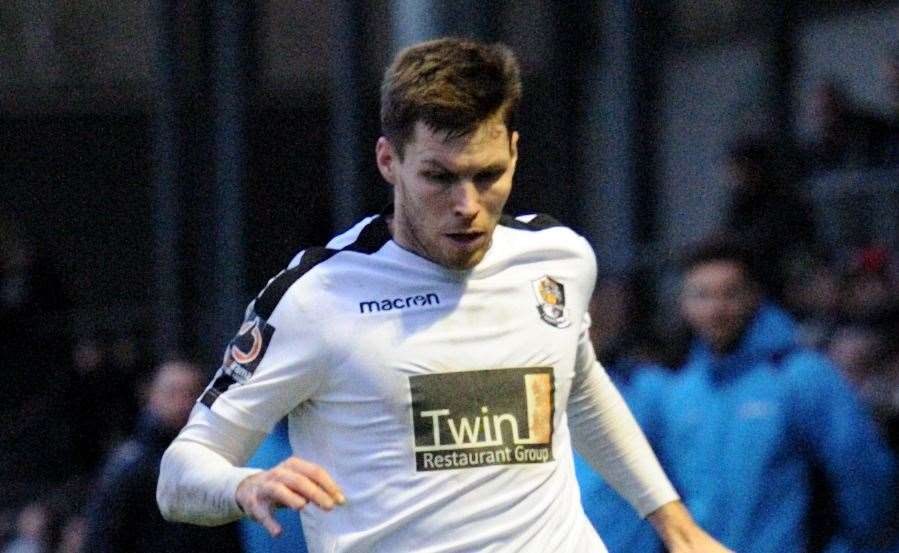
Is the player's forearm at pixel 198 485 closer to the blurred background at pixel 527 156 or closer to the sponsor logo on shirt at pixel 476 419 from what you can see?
the sponsor logo on shirt at pixel 476 419

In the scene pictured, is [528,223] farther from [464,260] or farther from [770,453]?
[770,453]

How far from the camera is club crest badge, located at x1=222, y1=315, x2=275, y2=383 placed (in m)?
4.16

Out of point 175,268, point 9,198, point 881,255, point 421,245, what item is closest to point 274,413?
point 421,245

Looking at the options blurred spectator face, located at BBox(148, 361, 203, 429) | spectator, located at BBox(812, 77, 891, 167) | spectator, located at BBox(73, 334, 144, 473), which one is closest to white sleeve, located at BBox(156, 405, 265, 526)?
blurred spectator face, located at BBox(148, 361, 203, 429)

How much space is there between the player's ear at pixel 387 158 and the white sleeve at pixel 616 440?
0.62m

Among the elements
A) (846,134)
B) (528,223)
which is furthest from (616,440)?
(846,134)

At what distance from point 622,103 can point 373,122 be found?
1359mm

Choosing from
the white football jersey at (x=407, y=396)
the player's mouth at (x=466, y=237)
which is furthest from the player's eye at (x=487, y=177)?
the white football jersey at (x=407, y=396)

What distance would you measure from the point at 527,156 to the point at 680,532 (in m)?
8.09

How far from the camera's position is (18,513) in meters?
11.8

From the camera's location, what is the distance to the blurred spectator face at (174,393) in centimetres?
761

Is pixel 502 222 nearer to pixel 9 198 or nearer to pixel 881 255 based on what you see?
pixel 881 255

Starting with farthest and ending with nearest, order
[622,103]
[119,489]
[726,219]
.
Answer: [622,103]
[726,219]
[119,489]

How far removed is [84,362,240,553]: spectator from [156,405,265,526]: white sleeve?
3.10 metres
